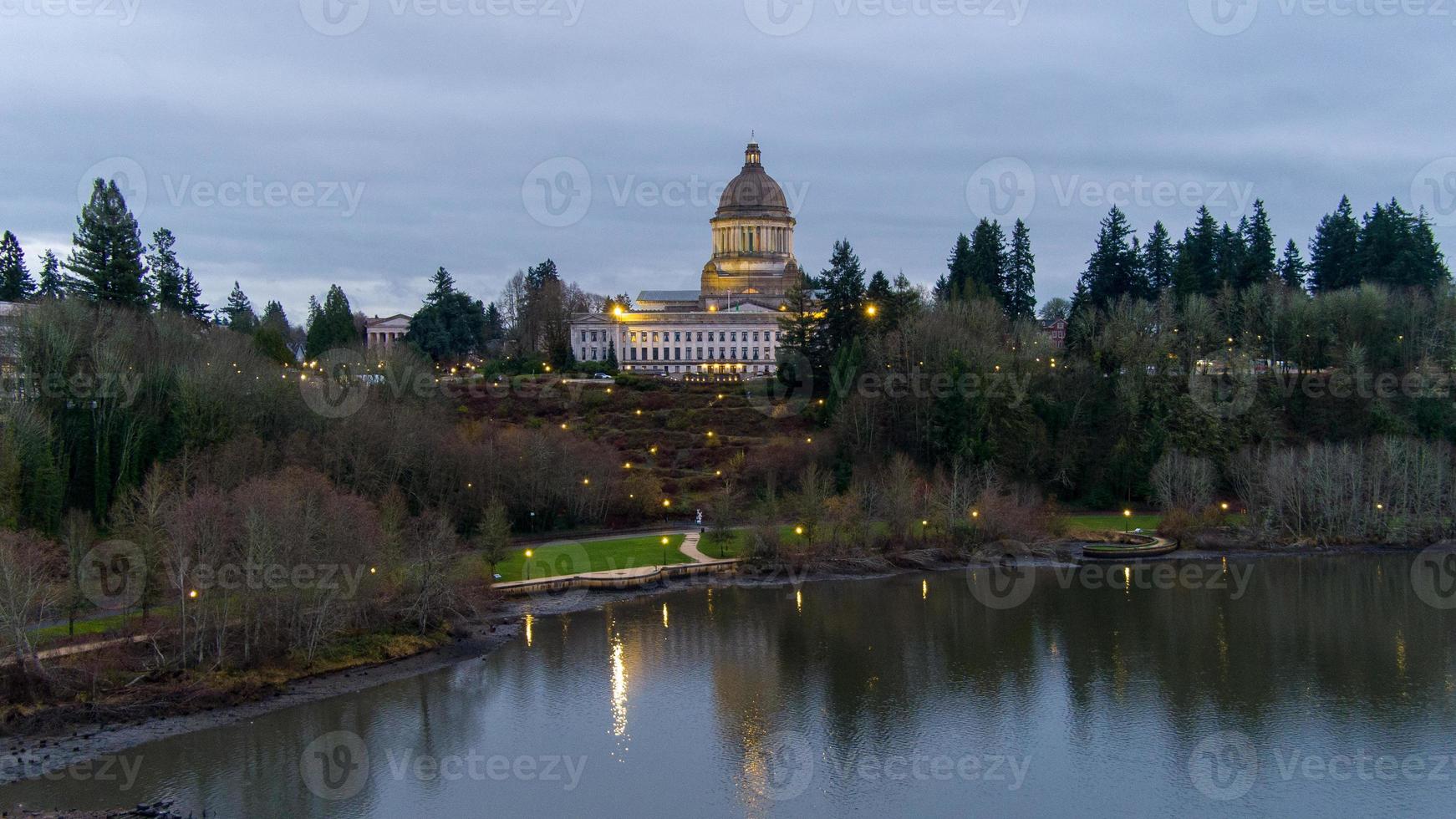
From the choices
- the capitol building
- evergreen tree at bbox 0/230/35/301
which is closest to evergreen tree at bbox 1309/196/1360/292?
the capitol building

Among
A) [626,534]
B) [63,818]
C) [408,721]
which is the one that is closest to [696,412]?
[626,534]

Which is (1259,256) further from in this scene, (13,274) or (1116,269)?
(13,274)

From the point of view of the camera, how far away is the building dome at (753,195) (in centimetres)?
9675

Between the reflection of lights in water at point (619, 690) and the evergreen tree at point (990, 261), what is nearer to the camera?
the reflection of lights in water at point (619, 690)

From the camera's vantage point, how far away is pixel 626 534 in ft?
152

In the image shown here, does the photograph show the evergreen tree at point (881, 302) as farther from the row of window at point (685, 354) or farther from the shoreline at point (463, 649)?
the row of window at point (685, 354)

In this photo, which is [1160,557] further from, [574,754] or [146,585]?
[146,585]

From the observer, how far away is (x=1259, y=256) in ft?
222

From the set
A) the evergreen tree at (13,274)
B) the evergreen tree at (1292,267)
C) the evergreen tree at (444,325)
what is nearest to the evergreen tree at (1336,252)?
the evergreen tree at (1292,267)

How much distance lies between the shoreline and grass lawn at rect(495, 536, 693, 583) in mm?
1633

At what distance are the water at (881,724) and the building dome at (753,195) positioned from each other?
62659 mm

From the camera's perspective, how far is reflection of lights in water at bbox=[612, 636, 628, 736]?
87.3 feet

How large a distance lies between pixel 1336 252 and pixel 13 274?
6606cm

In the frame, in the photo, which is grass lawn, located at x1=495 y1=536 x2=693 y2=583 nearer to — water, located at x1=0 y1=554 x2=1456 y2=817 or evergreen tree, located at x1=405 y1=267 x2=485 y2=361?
water, located at x1=0 y1=554 x2=1456 y2=817
